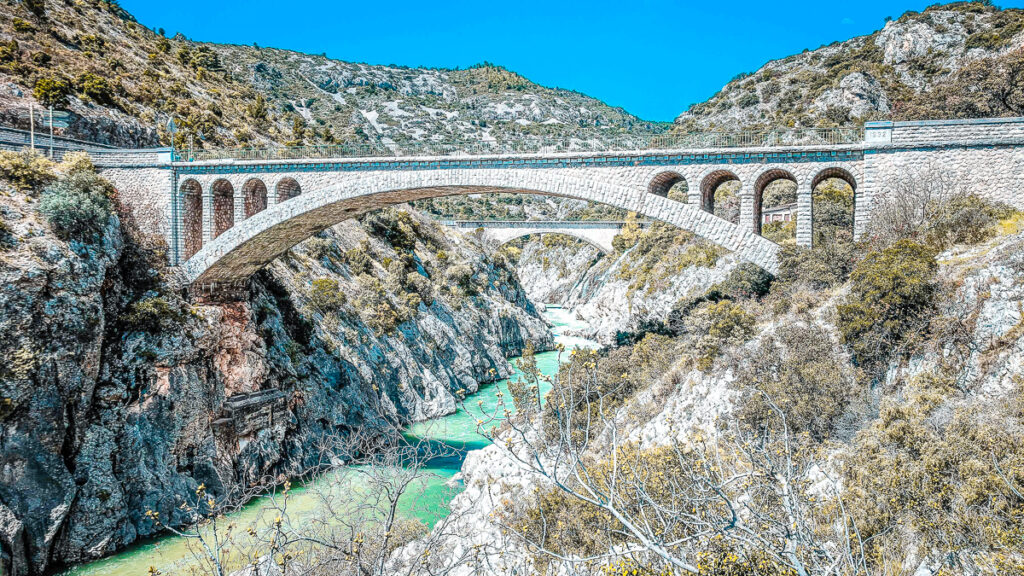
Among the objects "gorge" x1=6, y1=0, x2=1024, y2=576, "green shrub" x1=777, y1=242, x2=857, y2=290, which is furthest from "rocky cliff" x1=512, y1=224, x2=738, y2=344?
"green shrub" x1=777, y1=242, x2=857, y2=290

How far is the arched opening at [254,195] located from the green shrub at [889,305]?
1679cm

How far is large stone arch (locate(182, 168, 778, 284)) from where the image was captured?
1427cm

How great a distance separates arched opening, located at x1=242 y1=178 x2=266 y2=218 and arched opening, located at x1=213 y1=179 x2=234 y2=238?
0.84m

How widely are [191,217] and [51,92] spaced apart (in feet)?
25.8

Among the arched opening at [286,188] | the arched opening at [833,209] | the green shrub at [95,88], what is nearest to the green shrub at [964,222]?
the arched opening at [833,209]

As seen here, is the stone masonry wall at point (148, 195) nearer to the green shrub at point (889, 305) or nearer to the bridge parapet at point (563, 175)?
the bridge parapet at point (563, 175)

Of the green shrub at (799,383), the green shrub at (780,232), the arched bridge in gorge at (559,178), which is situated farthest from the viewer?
the green shrub at (780,232)

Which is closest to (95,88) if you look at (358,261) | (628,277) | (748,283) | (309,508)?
(358,261)

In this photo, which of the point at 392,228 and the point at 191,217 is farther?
the point at 392,228

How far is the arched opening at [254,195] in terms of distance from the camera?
61.1 ft

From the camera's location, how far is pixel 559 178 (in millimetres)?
15602

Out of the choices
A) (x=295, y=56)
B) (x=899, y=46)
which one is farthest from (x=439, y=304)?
(x=295, y=56)

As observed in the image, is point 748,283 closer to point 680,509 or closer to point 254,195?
point 680,509

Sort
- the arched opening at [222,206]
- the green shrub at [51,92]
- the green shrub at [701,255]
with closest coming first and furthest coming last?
1. the arched opening at [222,206]
2. the green shrub at [51,92]
3. the green shrub at [701,255]
